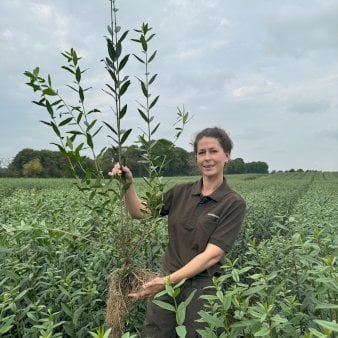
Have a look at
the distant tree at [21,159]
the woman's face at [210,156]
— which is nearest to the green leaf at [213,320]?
the woman's face at [210,156]

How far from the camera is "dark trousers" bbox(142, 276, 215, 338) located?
9.27 feet

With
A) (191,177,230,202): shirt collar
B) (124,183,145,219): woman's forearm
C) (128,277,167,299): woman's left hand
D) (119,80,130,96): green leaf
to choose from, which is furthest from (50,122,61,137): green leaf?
(191,177,230,202): shirt collar

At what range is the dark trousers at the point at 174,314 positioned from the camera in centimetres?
282

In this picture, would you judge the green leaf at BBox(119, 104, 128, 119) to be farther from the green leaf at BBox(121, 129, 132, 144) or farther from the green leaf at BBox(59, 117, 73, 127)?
the green leaf at BBox(59, 117, 73, 127)

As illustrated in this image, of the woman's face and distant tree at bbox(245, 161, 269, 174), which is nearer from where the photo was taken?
the woman's face

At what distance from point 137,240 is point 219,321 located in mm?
960

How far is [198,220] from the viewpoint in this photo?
2852 mm

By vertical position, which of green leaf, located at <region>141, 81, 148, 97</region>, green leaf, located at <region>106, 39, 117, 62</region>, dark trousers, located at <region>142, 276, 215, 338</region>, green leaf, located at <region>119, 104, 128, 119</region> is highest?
green leaf, located at <region>106, 39, 117, 62</region>

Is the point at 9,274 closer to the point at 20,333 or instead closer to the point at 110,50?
the point at 20,333

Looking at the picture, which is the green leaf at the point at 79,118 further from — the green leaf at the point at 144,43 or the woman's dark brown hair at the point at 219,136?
the woman's dark brown hair at the point at 219,136

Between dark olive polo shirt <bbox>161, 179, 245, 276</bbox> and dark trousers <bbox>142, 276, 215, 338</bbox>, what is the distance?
12 cm

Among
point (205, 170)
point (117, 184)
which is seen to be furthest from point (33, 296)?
point (205, 170)

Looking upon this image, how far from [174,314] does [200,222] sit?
2.37 ft

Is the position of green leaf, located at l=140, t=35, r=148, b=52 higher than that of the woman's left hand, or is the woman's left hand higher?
green leaf, located at l=140, t=35, r=148, b=52
